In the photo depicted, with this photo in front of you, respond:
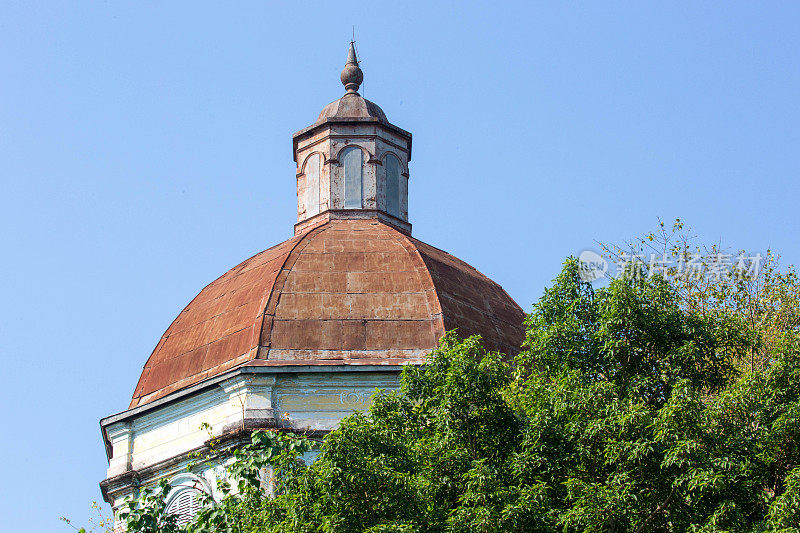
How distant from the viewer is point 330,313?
19906 mm

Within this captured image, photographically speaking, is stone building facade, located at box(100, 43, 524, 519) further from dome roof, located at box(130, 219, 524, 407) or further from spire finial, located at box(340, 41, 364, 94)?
spire finial, located at box(340, 41, 364, 94)

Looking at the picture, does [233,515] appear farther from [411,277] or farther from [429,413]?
[411,277]

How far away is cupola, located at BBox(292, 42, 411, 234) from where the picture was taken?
24266 mm

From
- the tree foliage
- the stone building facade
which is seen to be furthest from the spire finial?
the tree foliage

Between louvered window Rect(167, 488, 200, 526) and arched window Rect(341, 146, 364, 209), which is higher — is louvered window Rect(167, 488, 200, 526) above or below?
below

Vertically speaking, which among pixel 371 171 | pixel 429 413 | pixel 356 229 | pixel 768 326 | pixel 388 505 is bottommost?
pixel 388 505

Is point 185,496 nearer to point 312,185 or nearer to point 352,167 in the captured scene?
point 312,185

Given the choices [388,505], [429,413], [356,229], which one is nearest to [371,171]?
[356,229]

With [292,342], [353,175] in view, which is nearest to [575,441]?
[292,342]

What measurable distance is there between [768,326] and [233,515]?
9.89m

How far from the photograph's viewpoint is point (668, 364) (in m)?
14.2

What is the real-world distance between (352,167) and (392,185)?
819 mm

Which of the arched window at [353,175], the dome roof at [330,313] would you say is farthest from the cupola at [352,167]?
the dome roof at [330,313]

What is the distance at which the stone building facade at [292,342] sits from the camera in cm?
1912
